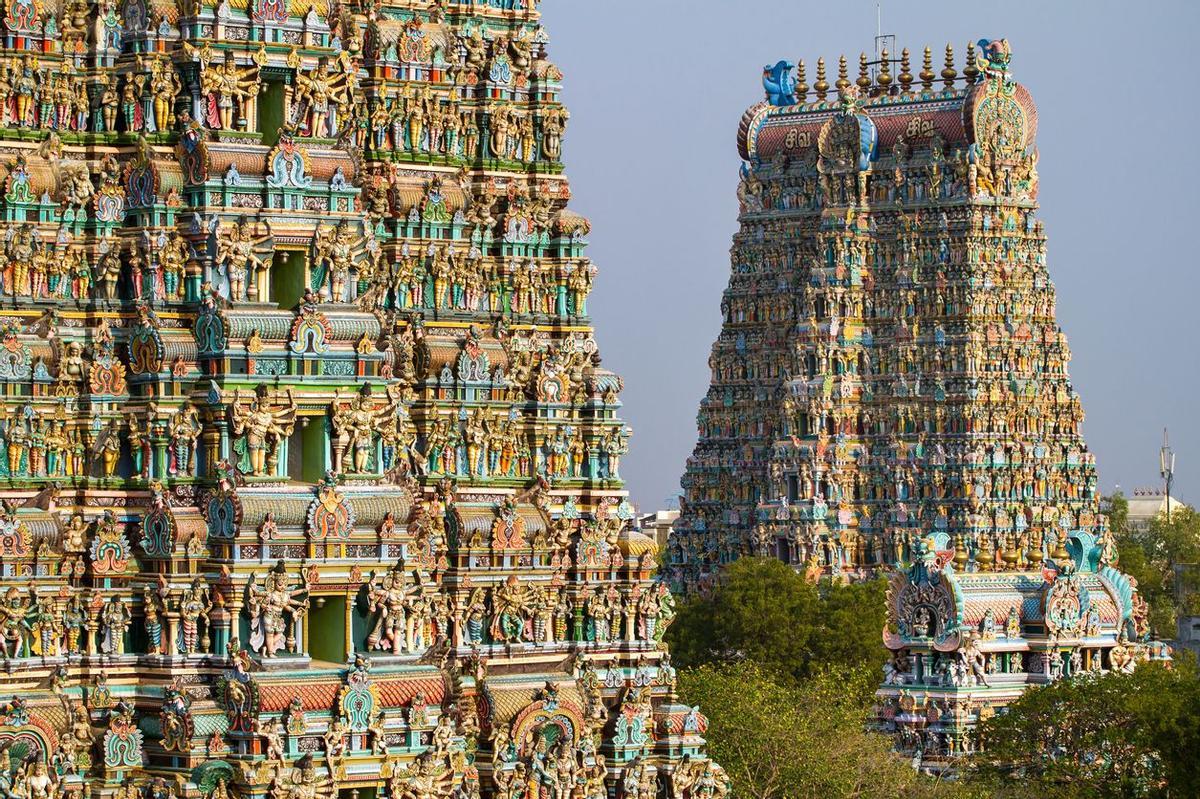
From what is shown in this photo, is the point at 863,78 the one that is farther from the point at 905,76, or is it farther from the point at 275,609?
the point at 275,609

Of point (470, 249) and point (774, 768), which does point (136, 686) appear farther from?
point (774, 768)

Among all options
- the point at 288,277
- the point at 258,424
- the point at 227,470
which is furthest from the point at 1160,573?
the point at 227,470

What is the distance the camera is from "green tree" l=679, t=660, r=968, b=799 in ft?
304

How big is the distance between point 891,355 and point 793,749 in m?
59.8

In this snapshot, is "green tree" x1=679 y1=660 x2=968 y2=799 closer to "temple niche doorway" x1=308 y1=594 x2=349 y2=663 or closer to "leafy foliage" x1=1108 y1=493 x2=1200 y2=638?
"temple niche doorway" x1=308 y1=594 x2=349 y2=663

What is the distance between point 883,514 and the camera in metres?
153

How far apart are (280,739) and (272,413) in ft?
19.5

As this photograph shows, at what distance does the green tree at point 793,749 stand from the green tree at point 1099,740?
3.20 metres

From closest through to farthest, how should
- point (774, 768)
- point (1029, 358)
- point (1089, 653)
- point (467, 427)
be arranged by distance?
point (467, 427), point (774, 768), point (1089, 653), point (1029, 358)

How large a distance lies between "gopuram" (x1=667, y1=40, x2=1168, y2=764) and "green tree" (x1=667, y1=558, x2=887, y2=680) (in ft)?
31.7

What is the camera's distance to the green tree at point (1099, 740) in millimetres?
96750

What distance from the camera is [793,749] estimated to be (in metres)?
93.9

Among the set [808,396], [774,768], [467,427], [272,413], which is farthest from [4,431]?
[808,396]

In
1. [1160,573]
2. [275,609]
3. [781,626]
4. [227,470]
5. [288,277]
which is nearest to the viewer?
[275,609]
